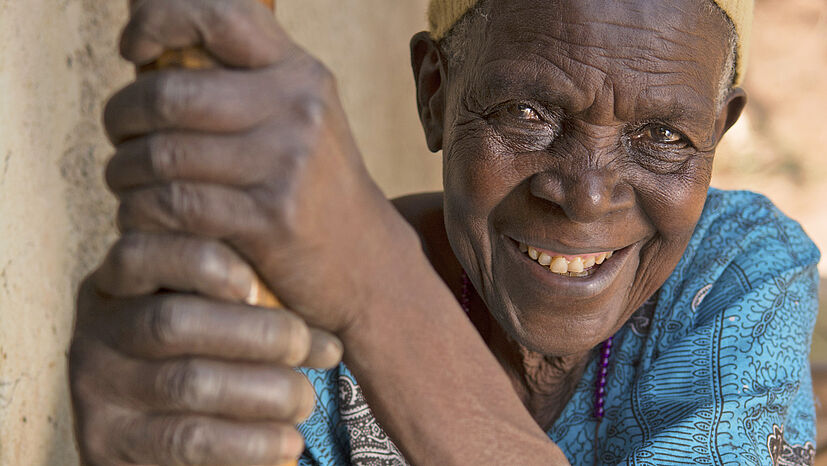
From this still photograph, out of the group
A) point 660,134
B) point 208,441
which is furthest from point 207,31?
point 660,134

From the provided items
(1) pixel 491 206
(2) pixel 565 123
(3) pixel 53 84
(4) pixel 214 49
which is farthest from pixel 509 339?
(4) pixel 214 49

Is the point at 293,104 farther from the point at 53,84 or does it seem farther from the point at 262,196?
the point at 53,84

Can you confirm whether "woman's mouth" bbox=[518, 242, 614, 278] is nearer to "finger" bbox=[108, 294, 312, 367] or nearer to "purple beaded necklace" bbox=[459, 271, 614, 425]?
"purple beaded necklace" bbox=[459, 271, 614, 425]

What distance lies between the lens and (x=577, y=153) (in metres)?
1.51

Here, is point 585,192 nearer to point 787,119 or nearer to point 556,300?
point 556,300

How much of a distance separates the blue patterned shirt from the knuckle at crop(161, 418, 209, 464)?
3.29 ft

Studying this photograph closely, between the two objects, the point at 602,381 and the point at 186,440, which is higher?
the point at 186,440

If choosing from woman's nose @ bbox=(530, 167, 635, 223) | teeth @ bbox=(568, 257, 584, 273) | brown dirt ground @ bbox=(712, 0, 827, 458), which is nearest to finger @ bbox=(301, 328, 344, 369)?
woman's nose @ bbox=(530, 167, 635, 223)

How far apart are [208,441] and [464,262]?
3.20 ft

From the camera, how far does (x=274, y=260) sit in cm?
84

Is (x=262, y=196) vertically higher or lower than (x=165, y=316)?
higher

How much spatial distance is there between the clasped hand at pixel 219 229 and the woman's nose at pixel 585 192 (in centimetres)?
69

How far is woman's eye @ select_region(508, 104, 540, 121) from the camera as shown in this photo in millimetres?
1541

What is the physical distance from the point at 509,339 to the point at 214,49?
136 centimetres
